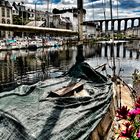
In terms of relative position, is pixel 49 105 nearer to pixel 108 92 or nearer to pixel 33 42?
pixel 108 92

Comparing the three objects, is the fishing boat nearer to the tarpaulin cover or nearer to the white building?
the tarpaulin cover

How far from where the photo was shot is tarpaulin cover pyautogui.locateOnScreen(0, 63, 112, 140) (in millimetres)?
6648

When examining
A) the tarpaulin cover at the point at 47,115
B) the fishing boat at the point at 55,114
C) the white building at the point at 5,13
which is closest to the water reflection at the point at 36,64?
the fishing boat at the point at 55,114

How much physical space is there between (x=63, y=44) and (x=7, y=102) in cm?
10611

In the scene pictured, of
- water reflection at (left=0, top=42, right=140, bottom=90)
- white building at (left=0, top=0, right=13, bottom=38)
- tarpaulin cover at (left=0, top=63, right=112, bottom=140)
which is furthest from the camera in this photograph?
white building at (left=0, top=0, right=13, bottom=38)

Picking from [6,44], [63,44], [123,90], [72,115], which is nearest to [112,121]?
[72,115]

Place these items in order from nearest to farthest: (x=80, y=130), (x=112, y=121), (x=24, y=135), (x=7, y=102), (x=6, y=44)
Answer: (x=24, y=135) → (x=80, y=130) → (x=7, y=102) → (x=112, y=121) → (x=6, y=44)

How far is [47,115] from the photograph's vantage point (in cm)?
803

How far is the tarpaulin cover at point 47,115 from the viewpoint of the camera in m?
6.65

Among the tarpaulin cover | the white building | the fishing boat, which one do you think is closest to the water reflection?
the fishing boat

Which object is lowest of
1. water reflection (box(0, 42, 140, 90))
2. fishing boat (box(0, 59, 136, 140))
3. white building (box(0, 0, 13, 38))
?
water reflection (box(0, 42, 140, 90))

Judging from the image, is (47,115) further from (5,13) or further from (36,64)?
(5,13)

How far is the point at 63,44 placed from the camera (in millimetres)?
114438

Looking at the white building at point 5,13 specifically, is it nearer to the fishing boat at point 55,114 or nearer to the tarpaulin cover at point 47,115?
the fishing boat at point 55,114
